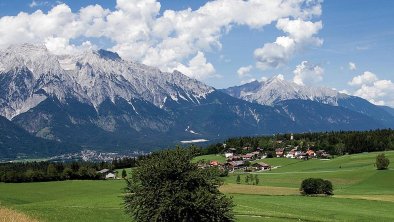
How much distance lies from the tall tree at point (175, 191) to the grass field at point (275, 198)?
8.36 metres

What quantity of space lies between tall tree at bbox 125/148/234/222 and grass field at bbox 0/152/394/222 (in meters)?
8.36

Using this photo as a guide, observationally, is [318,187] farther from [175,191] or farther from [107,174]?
[107,174]

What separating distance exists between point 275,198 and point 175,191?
48729 millimetres

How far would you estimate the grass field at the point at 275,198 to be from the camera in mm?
53562

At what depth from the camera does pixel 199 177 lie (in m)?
39.6

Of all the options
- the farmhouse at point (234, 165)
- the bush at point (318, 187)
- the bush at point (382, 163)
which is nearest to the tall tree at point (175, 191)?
the bush at point (318, 187)

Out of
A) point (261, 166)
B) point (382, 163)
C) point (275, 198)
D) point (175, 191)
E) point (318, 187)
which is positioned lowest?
point (275, 198)

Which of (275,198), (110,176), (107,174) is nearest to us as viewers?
(275,198)

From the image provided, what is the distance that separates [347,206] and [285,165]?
109402 mm

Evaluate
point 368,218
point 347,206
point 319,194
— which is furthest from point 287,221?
point 319,194

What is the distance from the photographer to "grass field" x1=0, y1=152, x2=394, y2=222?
176ft

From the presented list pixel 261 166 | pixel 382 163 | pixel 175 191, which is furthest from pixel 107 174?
pixel 175 191

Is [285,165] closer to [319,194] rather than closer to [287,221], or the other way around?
[319,194]

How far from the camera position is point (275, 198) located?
83875 millimetres
